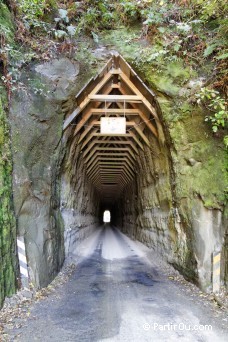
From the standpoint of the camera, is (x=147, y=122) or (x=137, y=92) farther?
(x=147, y=122)

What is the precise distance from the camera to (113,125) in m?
6.43

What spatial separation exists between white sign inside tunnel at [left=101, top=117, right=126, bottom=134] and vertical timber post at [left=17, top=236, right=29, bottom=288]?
3110 millimetres

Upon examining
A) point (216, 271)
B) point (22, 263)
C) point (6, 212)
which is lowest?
point (216, 271)

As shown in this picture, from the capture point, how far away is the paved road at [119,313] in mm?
3539

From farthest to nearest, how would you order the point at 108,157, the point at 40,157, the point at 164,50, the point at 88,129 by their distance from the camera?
1. the point at 108,157
2. the point at 88,129
3. the point at 164,50
4. the point at 40,157

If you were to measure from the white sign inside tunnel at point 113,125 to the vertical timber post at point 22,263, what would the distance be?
3.11 metres

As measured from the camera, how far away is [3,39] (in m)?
5.29

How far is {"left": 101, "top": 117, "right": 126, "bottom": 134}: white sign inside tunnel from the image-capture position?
6.41 m

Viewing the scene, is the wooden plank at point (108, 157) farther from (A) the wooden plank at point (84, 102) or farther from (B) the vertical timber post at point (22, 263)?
(B) the vertical timber post at point (22, 263)

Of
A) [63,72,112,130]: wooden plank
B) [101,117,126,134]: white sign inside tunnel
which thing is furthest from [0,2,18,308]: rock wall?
[101,117,126,134]: white sign inside tunnel

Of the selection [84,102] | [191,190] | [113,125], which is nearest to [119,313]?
[191,190]

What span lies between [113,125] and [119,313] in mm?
4038

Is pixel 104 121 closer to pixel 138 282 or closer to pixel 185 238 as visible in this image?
pixel 185 238

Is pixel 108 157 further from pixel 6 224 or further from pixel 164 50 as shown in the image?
pixel 6 224
